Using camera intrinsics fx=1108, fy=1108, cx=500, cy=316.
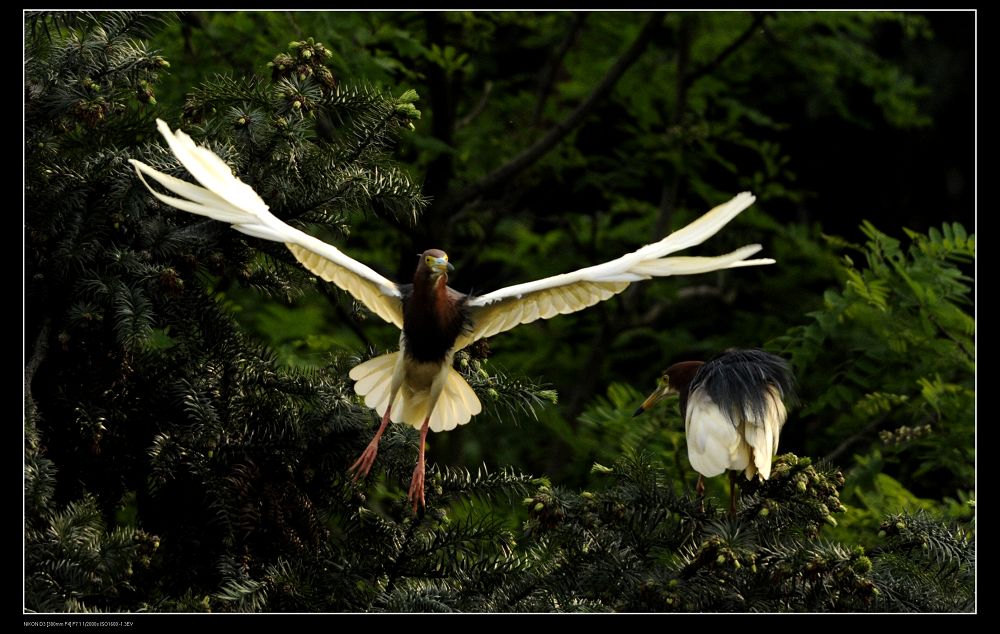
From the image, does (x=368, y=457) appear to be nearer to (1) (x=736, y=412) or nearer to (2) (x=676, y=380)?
(1) (x=736, y=412)

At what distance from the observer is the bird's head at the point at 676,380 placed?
416cm

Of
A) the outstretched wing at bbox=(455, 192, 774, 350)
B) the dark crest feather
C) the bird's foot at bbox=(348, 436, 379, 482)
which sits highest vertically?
the outstretched wing at bbox=(455, 192, 774, 350)

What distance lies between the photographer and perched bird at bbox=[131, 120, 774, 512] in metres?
2.91

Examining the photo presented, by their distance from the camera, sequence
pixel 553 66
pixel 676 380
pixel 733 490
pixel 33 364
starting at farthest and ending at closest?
pixel 553 66 < pixel 676 380 < pixel 733 490 < pixel 33 364

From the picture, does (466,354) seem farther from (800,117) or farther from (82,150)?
(800,117)

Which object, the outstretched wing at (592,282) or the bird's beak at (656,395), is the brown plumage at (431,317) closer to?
the outstretched wing at (592,282)

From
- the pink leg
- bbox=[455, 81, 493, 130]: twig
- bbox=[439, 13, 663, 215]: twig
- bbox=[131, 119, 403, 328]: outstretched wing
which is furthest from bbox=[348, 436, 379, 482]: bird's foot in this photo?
bbox=[455, 81, 493, 130]: twig

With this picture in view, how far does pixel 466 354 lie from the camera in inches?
130

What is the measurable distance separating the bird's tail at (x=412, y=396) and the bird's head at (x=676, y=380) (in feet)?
3.72

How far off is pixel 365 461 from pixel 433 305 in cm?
51

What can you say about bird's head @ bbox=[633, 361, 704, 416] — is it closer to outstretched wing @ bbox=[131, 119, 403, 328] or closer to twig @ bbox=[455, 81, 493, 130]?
outstretched wing @ bbox=[131, 119, 403, 328]

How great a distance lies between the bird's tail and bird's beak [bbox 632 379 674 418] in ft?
4.15

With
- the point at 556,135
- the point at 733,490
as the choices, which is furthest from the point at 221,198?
the point at 556,135

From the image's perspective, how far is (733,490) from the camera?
3271 millimetres
